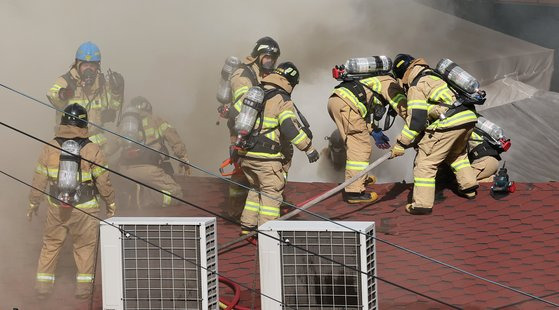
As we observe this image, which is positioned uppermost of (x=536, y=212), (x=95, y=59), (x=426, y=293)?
(x=95, y=59)

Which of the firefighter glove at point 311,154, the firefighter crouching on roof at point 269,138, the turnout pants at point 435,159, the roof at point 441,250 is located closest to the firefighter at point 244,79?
the roof at point 441,250

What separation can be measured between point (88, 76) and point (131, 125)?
66 cm

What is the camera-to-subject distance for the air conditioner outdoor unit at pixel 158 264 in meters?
8.72

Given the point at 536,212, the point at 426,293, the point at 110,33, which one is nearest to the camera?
the point at 426,293

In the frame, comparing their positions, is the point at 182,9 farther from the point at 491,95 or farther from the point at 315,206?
the point at 315,206

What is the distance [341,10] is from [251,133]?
7.98 metres

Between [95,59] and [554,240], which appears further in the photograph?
[95,59]

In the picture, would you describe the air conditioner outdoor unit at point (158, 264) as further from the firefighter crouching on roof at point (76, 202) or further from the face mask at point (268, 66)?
the face mask at point (268, 66)

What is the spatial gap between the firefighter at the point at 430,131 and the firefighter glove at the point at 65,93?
3.34 meters

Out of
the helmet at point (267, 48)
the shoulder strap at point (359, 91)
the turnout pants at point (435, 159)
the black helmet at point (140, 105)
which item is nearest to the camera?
the turnout pants at point (435, 159)

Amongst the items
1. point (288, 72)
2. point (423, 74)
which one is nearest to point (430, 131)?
point (423, 74)

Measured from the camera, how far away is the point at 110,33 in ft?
57.4

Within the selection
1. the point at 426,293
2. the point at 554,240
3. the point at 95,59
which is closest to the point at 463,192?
the point at 554,240

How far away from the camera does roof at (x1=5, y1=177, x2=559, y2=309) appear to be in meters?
9.62
